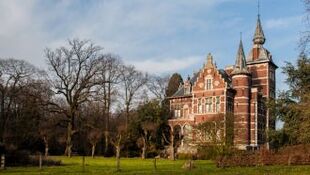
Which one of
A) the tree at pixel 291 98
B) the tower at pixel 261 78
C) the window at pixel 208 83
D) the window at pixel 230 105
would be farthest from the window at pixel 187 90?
the tree at pixel 291 98

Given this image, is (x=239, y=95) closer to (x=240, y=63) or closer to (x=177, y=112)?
(x=240, y=63)

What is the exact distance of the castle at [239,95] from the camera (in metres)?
53.2

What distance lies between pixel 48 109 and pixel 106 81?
721 centimetres

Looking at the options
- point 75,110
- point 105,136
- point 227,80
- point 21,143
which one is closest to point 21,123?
point 21,143

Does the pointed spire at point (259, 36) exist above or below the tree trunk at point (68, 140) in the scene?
above

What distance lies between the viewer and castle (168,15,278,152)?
5316cm

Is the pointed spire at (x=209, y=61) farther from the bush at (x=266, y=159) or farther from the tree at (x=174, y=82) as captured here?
the bush at (x=266, y=159)

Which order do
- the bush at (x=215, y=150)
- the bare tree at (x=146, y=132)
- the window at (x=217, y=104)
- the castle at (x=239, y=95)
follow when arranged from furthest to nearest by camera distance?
the window at (x=217, y=104) → the castle at (x=239, y=95) → the bare tree at (x=146, y=132) → the bush at (x=215, y=150)

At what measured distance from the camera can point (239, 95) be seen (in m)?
53.6

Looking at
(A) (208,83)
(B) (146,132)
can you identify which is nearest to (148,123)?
(B) (146,132)

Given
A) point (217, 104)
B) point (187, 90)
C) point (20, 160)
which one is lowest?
point (20, 160)

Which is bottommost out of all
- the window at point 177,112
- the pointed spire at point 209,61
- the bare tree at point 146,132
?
the bare tree at point 146,132

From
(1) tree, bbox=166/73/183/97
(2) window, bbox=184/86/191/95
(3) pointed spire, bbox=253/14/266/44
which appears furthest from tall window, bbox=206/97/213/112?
(1) tree, bbox=166/73/183/97

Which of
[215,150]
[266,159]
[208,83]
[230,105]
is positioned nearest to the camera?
[266,159]
